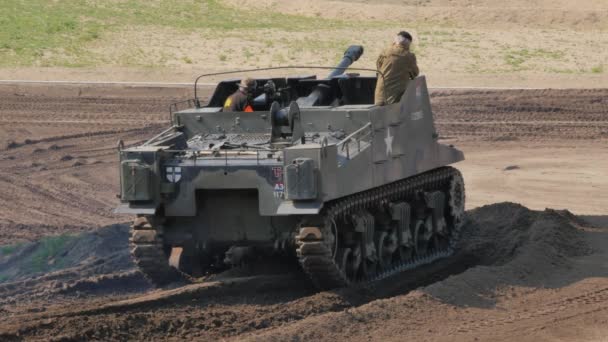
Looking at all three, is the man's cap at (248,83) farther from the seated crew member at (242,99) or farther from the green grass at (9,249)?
the green grass at (9,249)

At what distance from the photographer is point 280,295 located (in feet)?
49.5

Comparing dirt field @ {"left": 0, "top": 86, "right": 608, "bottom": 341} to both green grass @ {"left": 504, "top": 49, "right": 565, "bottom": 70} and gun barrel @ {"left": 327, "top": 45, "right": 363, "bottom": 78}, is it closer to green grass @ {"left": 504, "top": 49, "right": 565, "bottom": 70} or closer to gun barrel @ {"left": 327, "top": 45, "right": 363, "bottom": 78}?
gun barrel @ {"left": 327, "top": 45, "right": 363, "bottom": 78}

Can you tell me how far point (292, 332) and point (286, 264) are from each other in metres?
3.53

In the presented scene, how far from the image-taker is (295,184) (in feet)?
46.5

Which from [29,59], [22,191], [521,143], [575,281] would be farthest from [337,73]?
[29,59]

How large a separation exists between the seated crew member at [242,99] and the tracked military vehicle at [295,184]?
144 millimetres

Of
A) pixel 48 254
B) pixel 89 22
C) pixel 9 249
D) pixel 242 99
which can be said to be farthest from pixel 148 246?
pixel 89 22

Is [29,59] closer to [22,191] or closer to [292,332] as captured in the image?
[22,191]

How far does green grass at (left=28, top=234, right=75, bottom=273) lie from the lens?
1755 centimetres

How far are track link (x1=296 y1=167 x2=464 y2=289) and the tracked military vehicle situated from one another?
0.02m

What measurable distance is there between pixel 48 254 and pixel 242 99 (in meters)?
3.47

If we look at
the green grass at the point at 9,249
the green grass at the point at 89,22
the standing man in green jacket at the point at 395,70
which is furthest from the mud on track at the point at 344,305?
the green grass at the point at 89,22

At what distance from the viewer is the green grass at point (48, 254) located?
17.5 meters

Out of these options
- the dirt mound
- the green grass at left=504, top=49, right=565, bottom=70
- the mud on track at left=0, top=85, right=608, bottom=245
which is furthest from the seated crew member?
the green grass at left=504, top=49, right=565, bottom=70
